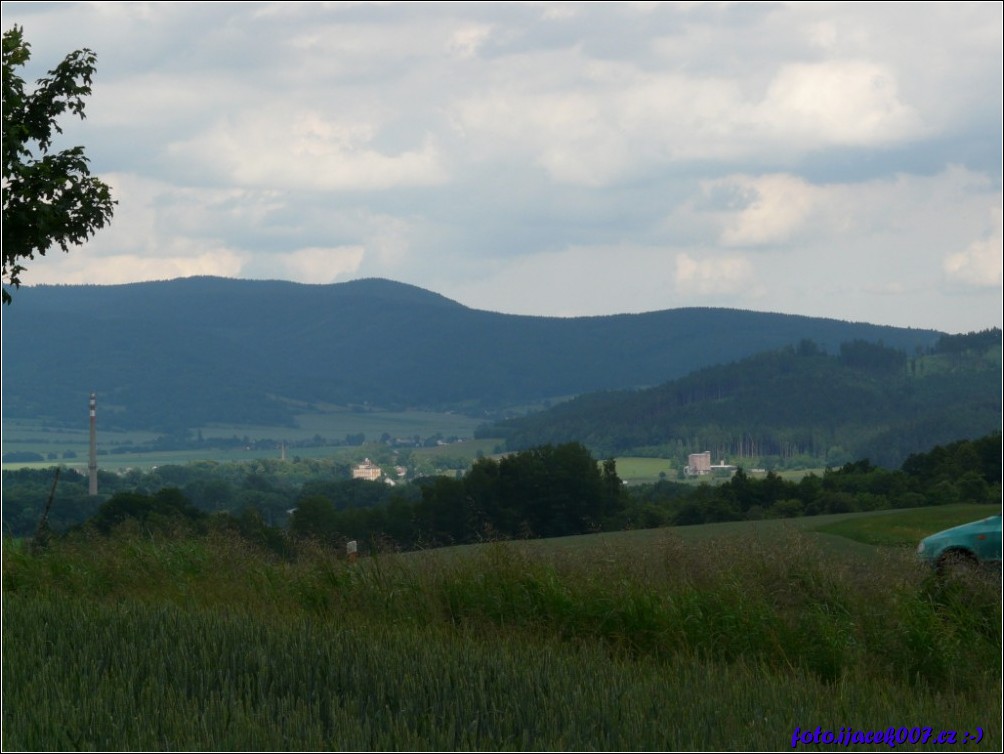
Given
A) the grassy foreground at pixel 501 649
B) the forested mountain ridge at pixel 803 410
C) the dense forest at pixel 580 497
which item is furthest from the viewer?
the forested mountain ridge at pixel 803 410

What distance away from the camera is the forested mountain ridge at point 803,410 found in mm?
149500

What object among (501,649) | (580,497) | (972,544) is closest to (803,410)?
(580,497)

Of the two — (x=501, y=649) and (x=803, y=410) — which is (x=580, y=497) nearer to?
(x=501, y=649)

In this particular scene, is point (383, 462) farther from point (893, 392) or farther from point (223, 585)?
point (223, 585)

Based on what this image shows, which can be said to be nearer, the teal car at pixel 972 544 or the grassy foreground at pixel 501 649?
the grassy foreground at pixel 501 649

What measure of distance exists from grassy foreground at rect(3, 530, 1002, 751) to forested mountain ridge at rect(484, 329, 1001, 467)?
128 metres

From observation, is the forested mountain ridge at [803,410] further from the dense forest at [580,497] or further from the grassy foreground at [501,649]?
the grassy foreground at [501,649]

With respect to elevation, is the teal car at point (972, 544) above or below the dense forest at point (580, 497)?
above

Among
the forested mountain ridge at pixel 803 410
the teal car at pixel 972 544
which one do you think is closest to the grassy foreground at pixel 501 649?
the teal car at pixel 972 544

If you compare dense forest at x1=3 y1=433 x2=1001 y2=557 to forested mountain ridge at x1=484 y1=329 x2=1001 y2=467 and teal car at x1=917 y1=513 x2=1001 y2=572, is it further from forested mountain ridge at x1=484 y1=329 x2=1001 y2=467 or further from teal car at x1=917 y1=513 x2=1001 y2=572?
forested mountain ridge at x1=484 y1=329 x2=1001 y2=467

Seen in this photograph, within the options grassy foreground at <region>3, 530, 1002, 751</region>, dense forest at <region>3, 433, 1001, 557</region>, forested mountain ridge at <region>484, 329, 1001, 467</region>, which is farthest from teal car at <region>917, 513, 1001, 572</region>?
forested mountain ridge at <region>484, 329, 1001, 467</region>

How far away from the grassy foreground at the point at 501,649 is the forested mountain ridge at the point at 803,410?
127828 millimetres

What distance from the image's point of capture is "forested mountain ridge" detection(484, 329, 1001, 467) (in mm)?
149500

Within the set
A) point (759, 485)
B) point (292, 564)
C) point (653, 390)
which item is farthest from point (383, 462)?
point (292, 564)
